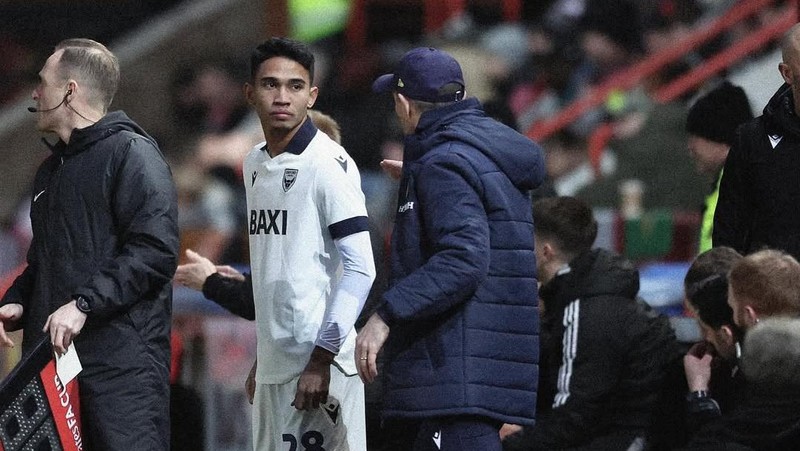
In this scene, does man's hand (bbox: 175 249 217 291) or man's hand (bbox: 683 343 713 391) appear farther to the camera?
man's hand (bbox: 175 249 217 291)

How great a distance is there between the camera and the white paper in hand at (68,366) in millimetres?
5371

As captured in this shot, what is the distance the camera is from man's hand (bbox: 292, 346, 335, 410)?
17.4 feet

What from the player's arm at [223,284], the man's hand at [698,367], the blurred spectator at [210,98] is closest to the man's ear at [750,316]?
the man's hand at [698,367]

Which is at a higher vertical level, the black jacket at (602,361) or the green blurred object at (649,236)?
the green blurred object at (649,236)

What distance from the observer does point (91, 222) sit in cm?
551

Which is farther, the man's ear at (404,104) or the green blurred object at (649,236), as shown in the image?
the green blurred object at (649,236)

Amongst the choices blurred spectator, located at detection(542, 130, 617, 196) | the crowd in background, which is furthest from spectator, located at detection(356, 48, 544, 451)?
blurred spectator, located at detection(542, 130, 617, 196)

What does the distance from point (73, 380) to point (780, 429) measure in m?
2.19

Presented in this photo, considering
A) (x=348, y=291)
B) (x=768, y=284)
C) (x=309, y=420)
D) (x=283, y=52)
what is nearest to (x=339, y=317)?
(x=348, y=291)

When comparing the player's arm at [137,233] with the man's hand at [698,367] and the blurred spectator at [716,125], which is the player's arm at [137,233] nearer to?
the man's hand at [698,367]

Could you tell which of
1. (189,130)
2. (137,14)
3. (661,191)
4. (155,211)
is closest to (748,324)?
(155,211)

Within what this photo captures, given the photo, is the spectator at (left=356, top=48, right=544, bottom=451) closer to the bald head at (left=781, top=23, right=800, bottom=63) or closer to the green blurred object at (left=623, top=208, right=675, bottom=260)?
the bald head at (left=781, top=23, right=800, bottom=63)

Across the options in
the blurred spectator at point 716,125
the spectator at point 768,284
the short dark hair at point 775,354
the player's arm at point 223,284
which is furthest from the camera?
the blurred spectator at point 716,125

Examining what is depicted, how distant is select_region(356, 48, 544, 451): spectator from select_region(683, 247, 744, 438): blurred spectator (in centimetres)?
66
